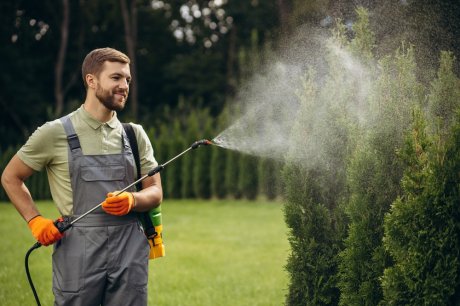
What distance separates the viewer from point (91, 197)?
3568 mm

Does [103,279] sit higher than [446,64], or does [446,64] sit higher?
[446,64]

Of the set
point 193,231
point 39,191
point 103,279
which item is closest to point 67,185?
point 103,279

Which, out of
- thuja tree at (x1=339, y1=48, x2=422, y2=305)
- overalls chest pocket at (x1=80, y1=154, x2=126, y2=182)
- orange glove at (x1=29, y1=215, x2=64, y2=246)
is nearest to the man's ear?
overalls chest pocket at (x1=80, y1=154, x2=126, y2=182)

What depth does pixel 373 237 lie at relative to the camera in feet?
14.4

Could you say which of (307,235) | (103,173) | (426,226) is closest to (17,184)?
(103,173)

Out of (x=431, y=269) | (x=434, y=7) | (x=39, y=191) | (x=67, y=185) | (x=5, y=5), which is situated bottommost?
(x=39, y=191)

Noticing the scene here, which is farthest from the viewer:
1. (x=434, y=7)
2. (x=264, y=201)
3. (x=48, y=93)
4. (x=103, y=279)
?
(x=48, y=93)

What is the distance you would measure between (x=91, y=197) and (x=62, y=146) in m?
0.35

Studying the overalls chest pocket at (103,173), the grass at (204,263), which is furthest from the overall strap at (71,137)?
the grass at (204,263)

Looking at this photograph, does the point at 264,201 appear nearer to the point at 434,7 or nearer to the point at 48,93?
the point at 434,7

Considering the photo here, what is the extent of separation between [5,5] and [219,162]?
2014 cm

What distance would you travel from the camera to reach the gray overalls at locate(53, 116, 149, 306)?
3.50m

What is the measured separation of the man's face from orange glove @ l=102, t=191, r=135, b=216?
548 mm

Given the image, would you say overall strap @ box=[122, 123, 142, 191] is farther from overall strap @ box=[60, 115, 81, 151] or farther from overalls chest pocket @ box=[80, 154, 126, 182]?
overall strap @ box=[60, 115, 81, 151]
